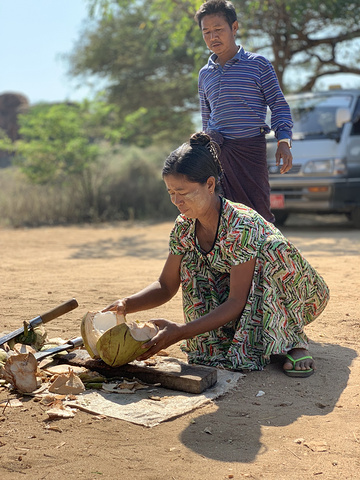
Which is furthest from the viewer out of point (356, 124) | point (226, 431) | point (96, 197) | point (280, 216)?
point (96, 197)

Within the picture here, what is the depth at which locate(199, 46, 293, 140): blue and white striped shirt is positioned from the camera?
4344 millimetres

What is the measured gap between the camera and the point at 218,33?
14.0 ft

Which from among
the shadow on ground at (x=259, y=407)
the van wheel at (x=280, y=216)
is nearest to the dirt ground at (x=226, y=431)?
the shadow on ground at (x=259, y=407)

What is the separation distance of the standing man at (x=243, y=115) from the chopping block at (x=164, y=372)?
1.35 m

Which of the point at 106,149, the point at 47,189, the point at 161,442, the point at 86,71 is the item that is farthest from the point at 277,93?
the point at 86,71

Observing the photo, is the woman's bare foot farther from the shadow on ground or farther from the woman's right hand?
the woman's right hand

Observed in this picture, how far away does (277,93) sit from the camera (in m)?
4.34

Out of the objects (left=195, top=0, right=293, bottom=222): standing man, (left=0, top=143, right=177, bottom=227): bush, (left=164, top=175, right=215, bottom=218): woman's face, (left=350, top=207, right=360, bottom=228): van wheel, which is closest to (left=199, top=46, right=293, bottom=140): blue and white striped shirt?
(left=195, top=0, right=293, bottom=222): standing man

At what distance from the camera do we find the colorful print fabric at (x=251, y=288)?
3.48 metres

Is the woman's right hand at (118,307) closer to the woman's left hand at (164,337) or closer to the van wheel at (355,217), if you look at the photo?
the woman's left hand at (164,337)

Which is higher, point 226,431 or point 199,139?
point 199,139

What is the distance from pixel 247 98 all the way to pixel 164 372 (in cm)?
200

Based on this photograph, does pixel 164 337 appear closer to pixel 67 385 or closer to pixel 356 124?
pixel 67 385

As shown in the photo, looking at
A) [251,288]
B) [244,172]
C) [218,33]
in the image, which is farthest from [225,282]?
[218,33]
